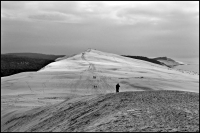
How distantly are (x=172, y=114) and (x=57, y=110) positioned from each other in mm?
4531

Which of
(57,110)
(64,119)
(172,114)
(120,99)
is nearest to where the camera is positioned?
(172,114)

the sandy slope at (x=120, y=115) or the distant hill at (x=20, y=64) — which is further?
the distant hill at (x=20, y=64)

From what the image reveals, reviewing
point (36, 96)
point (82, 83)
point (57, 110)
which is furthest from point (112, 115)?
point (82, 83)

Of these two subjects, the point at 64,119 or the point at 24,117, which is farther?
the point at 24,117

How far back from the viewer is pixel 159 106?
7.66m

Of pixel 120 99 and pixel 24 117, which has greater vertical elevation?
pixel 120 99

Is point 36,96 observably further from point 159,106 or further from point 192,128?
point 192,128

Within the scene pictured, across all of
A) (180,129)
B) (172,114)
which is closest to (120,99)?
(172,114)

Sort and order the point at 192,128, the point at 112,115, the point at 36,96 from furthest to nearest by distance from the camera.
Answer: the point at 36,96 → the point at 112,115 → the point at 192,128

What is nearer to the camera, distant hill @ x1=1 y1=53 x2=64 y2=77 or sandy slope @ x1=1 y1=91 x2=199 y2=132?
sandy slope @ x1=1 y1=91 x2=199 y2=132

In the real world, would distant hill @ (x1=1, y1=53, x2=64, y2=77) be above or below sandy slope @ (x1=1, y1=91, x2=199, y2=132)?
above

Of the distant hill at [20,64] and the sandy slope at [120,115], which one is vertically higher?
the distant hill at [20,64]

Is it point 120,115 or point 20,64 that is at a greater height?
point 20,64

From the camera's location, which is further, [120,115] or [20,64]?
[20,64]
